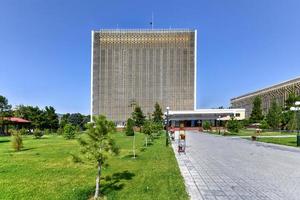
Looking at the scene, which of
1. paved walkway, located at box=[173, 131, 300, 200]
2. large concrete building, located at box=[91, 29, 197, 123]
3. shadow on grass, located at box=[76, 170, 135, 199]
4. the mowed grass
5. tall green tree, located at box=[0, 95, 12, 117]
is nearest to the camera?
the mowed grass

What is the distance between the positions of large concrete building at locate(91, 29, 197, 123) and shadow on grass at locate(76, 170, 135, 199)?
99.3m

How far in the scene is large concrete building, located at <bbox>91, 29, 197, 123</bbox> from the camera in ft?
361

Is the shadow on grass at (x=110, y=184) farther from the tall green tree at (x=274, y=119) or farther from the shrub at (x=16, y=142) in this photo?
the tall green tree at (x=274, y=119)

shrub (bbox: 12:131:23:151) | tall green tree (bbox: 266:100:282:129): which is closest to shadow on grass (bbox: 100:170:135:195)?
shrub (bbox: 12:131:23:151)

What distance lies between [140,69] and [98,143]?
105324 mm

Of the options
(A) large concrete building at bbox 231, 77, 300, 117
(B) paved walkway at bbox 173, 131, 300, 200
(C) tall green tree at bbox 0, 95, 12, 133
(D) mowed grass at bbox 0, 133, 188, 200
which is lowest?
(B) paved walkway at bbox 173, 131, 300, 200

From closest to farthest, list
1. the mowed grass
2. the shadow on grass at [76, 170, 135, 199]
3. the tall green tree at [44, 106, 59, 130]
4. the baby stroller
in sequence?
the mowed grass, the shadow on grass at [76, 170, 135, 199], the baby stroller, the tall green tree at [44, 106, 59, 130]

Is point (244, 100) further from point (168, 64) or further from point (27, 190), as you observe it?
point (27, 190)

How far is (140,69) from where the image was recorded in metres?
113

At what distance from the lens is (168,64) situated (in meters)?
112

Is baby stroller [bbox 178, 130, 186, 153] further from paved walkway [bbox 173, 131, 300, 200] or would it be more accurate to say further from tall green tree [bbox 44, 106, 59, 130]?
tall green tree [bbox 44, 106, 59, 130]

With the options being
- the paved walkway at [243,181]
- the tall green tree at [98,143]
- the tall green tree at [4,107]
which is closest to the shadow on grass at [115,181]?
the tall green tree at [98,143]

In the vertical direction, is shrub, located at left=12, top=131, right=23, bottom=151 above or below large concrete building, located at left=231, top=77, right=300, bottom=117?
below

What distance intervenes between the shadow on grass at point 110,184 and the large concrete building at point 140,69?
9927 cm
